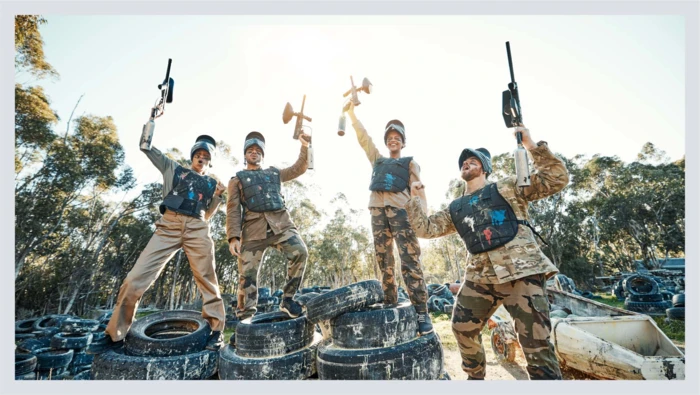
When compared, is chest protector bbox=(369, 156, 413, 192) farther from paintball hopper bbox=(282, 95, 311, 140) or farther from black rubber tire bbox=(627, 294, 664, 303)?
black rubber tire bbox=(627, 294, 664, 303)


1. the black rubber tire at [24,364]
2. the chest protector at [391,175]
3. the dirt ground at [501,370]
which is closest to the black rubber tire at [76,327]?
the black rubber tire at [24,364]

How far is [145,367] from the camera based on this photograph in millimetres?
3000

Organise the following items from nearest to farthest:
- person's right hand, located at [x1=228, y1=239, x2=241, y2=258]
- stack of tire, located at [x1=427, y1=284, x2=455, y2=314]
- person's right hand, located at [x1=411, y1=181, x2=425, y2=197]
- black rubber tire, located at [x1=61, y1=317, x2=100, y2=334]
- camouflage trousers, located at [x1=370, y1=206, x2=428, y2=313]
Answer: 1. person's right hand, located at [x1=411, y1=181, x2=425, y2=197]
2. camouflage trousers, located at [x1=370, y1=206, x2=428, y2=313]
3. person's right hand, located at [x1=228, y1=239, x2=241, y2=258]
4. black rubber tire, located at [x1=61, y1=317, x2=100, y2=334]
5. stack of tire, located at [x1=427, y1=284, x2=455, y2=314]

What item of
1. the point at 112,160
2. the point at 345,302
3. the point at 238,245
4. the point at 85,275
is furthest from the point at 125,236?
the point at 345,302

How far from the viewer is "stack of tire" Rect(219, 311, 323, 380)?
3039 mm

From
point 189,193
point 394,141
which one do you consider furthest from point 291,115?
point 189,193

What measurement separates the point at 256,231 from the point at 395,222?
1.90 m

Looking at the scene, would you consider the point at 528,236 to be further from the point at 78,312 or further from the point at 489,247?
the point at 78,312

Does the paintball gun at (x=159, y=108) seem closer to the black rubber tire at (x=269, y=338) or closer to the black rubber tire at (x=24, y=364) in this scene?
the black rubber tire at (x=269, y=338)

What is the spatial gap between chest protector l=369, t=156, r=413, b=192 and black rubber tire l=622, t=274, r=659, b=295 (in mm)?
10686

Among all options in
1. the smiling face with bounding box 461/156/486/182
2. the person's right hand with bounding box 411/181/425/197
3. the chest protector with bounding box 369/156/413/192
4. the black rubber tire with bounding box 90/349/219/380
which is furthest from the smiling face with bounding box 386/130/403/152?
the black rubber tire with bounding box 90/349/219/380

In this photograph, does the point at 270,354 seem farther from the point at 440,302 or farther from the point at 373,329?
the point at 440,302

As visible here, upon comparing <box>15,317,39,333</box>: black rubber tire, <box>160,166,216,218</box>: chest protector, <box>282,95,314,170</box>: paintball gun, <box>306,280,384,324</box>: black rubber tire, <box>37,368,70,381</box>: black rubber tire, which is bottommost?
<box>15,317,39,333</box>: black rubber tire

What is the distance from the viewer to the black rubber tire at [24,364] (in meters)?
4.88
